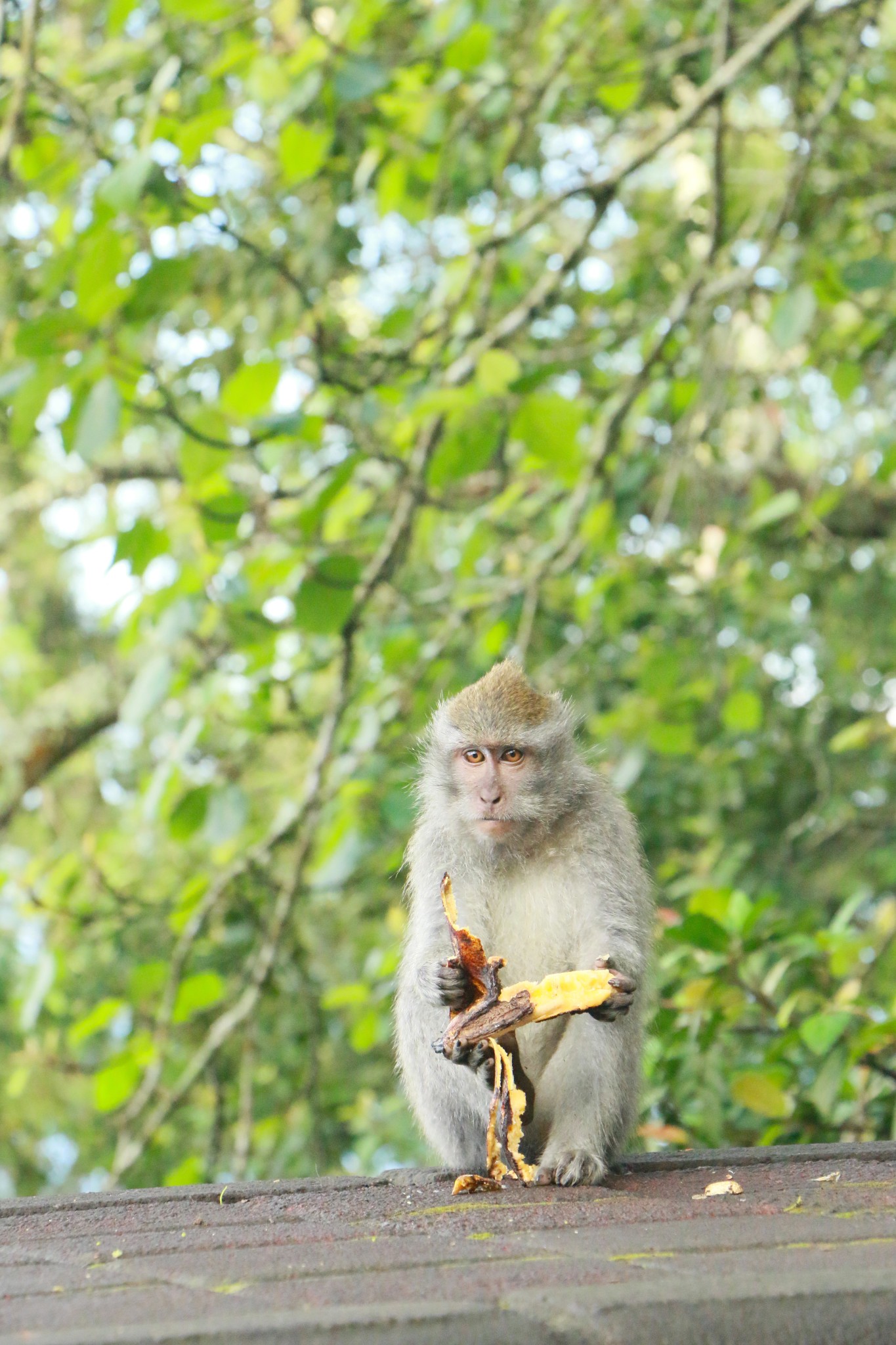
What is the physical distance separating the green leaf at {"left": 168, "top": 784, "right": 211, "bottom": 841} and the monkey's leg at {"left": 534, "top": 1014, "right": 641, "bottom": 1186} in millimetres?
2105

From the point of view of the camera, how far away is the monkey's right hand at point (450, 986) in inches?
132

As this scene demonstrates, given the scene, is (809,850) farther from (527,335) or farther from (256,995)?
(256,995)

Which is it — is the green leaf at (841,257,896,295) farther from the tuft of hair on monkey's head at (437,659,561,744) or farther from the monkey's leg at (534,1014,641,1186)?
the monkey's leg at (534,1014,641,1186)

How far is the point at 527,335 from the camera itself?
24.0ft

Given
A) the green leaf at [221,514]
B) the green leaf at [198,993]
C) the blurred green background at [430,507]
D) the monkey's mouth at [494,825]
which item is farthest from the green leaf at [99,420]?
the green leaf at [198,993]

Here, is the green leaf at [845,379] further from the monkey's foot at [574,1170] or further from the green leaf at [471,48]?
the monkey's foot at [574,1170]

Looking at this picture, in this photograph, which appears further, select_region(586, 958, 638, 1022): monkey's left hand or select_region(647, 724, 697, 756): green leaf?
select_region(647, 724, 697, 756): green leaf

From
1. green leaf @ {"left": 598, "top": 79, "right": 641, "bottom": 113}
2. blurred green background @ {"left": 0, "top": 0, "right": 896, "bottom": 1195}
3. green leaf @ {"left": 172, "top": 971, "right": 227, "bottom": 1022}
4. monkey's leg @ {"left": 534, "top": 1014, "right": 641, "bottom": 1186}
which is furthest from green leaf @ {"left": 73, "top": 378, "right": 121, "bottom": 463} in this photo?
green leaf @ {"left": 598, "top": 79, "right": 641, "bottom": 113}

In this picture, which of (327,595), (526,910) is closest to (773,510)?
(327,595)

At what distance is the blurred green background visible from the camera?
4.67 m

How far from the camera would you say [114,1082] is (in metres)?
5.23

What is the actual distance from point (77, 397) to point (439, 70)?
8.46ft

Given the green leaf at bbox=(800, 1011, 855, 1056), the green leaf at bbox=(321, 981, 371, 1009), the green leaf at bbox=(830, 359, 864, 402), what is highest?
the green leaf at bbox=(830, 359, 864, 402)

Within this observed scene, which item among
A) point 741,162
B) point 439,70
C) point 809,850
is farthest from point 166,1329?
→ point 741,162
